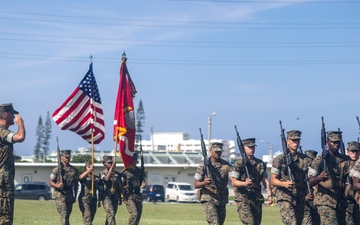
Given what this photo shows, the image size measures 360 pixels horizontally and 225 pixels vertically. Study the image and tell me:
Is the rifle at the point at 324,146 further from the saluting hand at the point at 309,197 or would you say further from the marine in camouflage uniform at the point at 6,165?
the marine in camouflage uniform at the point at 6,165

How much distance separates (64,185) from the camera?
20.2m

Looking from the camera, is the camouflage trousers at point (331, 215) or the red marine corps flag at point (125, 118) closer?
the camouflage trousers at point (331, 215)

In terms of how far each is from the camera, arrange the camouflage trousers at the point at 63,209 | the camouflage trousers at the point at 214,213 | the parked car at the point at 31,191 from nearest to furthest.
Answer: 1. the camouflage trousers at the point at 214,213
2. the camouflage trousers at the point at 63,209
3. the parked car at the point at 31,191

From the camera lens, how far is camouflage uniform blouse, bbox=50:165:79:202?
66.4ft

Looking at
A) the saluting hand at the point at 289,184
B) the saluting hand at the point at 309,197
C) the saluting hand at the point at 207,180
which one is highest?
the saluting hand at the point at 207,180

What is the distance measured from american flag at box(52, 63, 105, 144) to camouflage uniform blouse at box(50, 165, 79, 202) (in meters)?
1.00

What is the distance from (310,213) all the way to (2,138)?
7.66 m

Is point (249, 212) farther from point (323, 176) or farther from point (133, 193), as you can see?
point (133, 193)

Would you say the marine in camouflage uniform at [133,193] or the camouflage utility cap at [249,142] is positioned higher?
the camouflage utility cap at [249,142]

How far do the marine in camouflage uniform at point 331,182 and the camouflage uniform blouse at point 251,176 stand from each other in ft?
7.29

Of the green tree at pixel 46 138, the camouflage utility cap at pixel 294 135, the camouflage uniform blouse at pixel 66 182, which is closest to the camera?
the camouflage utility cap at pixel 294 135

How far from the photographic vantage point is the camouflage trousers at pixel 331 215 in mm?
14680

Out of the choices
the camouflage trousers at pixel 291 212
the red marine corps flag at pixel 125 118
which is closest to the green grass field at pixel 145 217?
the red marine corps flag at pixel 125 118

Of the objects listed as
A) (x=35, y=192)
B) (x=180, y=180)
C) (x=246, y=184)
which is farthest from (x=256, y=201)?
(x=180, y=180)
